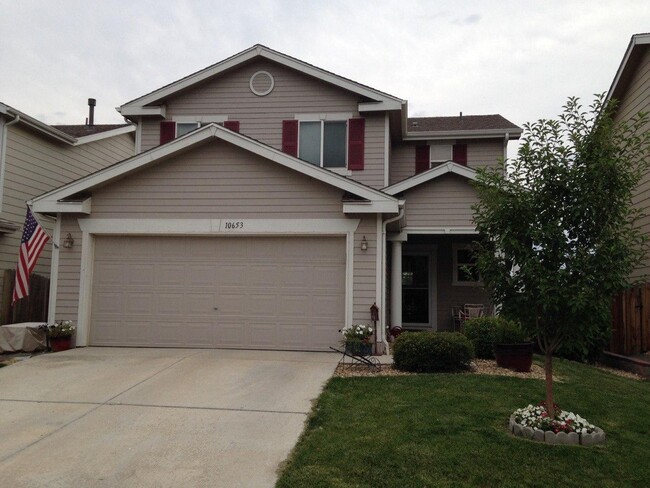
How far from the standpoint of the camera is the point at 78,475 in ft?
16.4

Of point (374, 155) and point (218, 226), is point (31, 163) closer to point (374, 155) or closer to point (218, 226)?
point (218, 226)

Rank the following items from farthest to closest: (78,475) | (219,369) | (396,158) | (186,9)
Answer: (396,158) → (186,9) → (219,369) → (78,475)

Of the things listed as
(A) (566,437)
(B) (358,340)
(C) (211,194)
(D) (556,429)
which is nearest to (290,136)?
(C) (211,194)

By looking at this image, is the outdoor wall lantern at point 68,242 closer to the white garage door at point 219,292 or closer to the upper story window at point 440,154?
the white garage door at point 219,292

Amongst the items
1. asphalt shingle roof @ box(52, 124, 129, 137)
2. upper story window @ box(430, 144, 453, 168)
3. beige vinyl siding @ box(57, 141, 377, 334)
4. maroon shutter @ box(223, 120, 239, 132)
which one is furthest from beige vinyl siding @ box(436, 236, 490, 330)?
asphalt shingle roof @ box(52, 124, 129, 137)

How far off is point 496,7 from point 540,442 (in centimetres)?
909

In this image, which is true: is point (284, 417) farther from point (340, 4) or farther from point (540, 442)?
point (340, 4)

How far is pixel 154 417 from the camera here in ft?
21.6

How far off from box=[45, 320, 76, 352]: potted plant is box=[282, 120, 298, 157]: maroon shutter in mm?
7082

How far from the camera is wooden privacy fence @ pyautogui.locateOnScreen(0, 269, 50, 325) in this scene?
1329 cm

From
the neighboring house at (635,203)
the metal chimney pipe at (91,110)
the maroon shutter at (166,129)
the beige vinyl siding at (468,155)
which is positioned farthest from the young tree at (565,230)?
the metal chimney pipe at (91,110)

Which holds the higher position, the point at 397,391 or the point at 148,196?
the point at 148,196

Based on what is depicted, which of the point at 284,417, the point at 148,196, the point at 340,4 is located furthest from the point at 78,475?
the point at 340,4

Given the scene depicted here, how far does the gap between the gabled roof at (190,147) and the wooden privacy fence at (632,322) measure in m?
5.26
